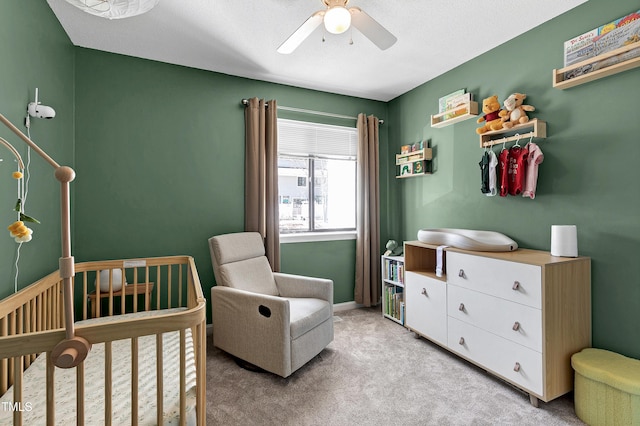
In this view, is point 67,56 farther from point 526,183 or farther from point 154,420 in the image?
point 526,183

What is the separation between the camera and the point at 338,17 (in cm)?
167

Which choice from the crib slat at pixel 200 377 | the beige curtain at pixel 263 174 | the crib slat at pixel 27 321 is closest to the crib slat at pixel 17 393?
the crib slat at pixel 200 377

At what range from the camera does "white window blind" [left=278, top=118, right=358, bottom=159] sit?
11.1 feet

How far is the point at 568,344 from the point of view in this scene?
1925 millimetres

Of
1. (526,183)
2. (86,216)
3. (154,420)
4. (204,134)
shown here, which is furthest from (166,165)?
(526,183)

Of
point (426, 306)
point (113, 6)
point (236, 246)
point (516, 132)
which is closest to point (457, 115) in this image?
point (516, 132)

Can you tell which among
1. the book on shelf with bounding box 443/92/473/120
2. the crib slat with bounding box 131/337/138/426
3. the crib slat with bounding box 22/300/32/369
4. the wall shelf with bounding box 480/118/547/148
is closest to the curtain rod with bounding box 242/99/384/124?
the book on shelf with bounding box 443/92/473/120

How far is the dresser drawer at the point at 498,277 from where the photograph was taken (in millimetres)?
1894

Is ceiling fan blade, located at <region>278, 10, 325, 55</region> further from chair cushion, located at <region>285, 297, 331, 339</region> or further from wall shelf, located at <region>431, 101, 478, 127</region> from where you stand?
chair cushion, located at <region>285, 297, 331, 339</region>

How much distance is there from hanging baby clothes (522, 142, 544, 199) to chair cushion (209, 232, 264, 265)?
87.7 inches

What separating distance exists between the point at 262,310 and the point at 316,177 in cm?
181

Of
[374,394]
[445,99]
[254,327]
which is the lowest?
[374,394]

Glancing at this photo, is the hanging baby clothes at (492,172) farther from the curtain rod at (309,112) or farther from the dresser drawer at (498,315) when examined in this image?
the curtain rod at (309,112)

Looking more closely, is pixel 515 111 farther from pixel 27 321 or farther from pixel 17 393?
pixel 27 321
